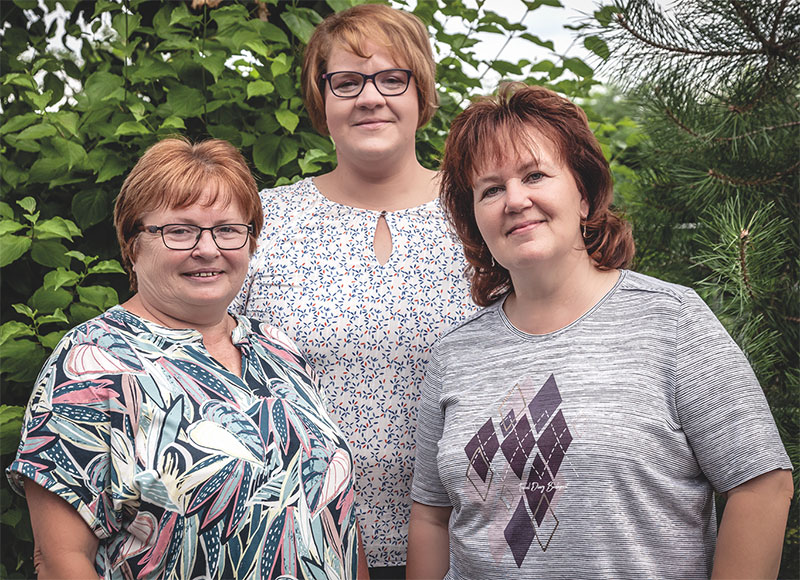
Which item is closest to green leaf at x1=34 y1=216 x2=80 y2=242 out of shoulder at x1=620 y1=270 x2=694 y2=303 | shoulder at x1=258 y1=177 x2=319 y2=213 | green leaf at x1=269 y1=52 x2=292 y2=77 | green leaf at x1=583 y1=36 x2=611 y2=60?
shoulder at x1=258 y1=177 x2=319 y2=213

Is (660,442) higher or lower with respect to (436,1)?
lower

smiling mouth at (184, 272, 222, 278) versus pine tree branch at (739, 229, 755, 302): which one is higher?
smiling mouth at (184, 272, 222, 278)

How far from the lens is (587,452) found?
68.9 inches

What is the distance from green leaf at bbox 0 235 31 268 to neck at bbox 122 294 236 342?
1.68 feet

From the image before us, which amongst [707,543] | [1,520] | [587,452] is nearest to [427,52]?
[587,452]

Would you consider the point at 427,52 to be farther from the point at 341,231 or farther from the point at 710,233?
the point at 710,233

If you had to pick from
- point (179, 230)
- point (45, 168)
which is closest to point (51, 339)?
point (45, 168)

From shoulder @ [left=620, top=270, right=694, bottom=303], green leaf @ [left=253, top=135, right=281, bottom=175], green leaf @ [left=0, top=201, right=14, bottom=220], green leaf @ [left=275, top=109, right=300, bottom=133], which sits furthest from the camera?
green leaf @ [left=253, top=135, right=281, bottom=175]

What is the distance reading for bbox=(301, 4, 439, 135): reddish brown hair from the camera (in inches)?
93.2

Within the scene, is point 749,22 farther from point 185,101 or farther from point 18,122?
point 18,122

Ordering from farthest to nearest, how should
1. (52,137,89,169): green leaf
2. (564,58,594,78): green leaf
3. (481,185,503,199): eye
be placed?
1. (564,58,594,78): green leaf
2. (52,137,89,169): green leaf
3. (481,185,503,199): eye

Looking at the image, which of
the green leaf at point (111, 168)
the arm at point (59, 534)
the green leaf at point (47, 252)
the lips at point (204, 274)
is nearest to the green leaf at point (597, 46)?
the lips at point (204, 274)

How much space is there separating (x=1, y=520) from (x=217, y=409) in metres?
1.00

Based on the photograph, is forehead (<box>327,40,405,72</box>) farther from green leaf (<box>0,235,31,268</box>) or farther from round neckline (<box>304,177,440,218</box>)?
green leaf (<box>0,235,31,268</box>)
